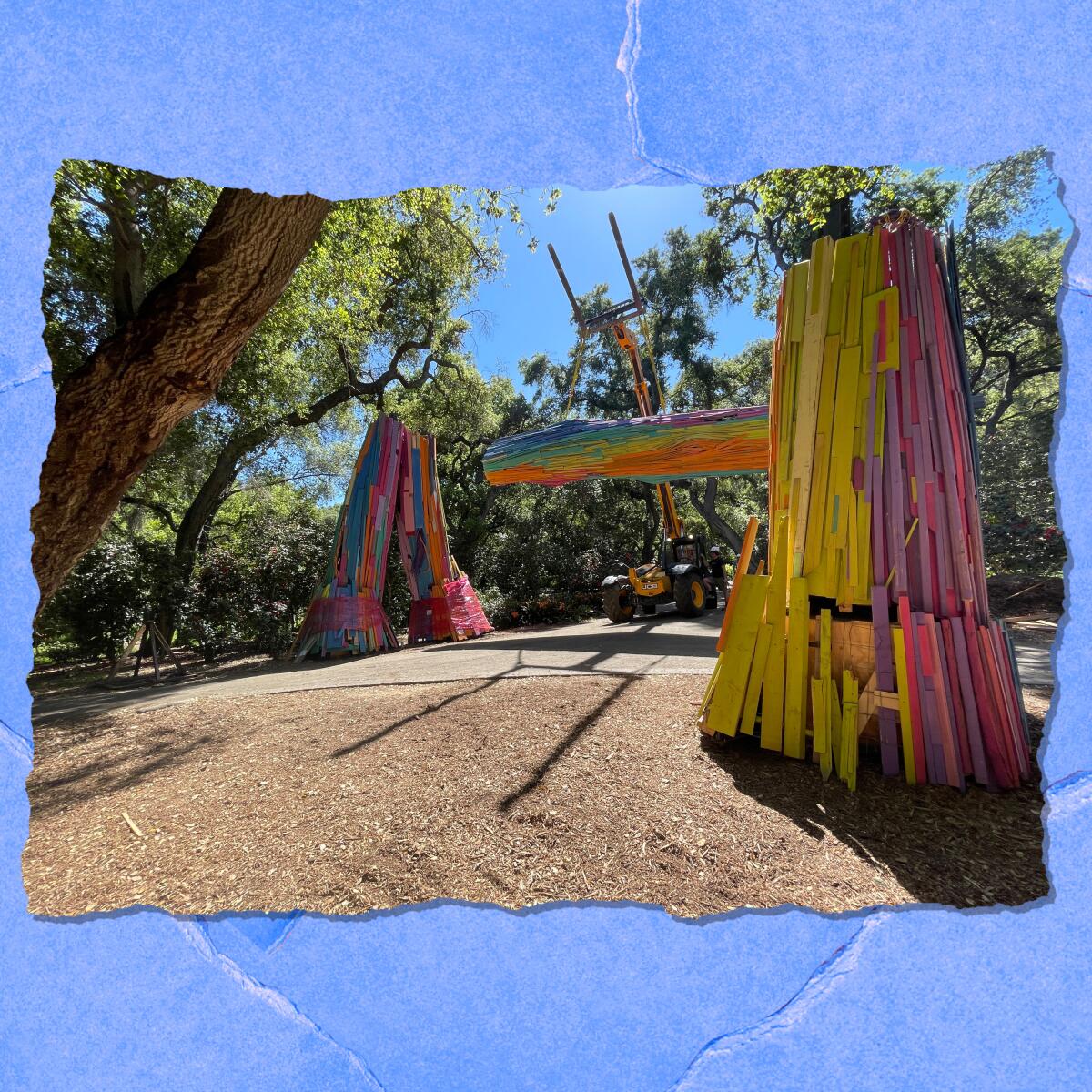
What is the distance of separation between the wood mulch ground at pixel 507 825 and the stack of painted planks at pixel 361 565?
372 cm

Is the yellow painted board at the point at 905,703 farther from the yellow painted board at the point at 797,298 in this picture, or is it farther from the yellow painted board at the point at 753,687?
the yellow painted board at the point at 797,298

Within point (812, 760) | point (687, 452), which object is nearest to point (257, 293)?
point (812, 760)

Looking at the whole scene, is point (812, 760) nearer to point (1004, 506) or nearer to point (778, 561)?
point (778, 561)

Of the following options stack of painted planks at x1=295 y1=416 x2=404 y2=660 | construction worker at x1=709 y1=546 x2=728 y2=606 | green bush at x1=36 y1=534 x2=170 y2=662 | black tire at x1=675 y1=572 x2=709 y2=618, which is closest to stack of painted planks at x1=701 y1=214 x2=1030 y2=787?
stack of painted planks at x1=295 y1=416 x2=404 y2=660

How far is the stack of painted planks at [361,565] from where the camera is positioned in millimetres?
6910

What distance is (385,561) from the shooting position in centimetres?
741

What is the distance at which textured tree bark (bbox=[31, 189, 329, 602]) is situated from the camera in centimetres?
208

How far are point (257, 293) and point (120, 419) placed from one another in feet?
2.47

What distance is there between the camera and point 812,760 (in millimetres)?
2289

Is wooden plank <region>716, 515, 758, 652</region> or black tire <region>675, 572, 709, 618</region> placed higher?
wooden plank <region>716, 515, 758, 652</region>

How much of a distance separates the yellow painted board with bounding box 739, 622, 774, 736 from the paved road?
66.1 inches

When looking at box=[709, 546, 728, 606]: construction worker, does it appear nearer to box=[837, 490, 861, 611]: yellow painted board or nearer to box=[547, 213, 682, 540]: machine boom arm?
box=[547, 213, 682, 540]: machine boom arm

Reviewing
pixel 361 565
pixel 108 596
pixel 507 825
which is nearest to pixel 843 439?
pixel 507 825

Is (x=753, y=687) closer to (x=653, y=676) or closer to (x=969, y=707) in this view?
(x=969, y=707)
